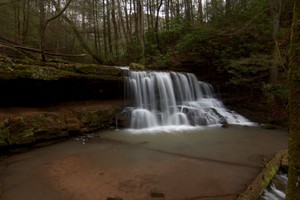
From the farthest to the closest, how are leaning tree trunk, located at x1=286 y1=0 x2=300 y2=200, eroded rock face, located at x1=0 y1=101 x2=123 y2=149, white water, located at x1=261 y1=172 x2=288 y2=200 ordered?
eroded rock face, located at x1=0 y1=101 x2=123 y2=149, white water, located at x1=261 y1=172 x2=288 y2=200, leaning tree trunk, located at x1=286 y1=0 x2=300 y2=200

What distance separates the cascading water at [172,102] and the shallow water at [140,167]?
6.16 ft

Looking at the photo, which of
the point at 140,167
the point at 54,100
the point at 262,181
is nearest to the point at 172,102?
the point at 54,100

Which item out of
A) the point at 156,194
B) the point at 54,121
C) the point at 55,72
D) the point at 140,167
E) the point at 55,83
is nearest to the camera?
the point at 156,194

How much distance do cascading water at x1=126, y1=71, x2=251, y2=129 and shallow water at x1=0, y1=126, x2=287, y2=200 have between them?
1879 millimetres

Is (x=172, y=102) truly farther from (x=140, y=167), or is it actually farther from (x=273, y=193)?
(x=273, y=193)

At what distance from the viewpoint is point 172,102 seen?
12.1 m

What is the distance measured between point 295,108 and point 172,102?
10447 millimetres

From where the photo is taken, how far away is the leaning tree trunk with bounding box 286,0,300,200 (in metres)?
1.58

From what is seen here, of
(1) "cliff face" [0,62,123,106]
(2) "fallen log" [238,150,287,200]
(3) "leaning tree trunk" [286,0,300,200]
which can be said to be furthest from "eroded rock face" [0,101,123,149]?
(3) "leaning tree trunk" [286,0,300,200]

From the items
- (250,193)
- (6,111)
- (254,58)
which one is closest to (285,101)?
(254,58)

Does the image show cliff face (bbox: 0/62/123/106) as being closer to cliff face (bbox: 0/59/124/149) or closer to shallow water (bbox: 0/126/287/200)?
cliff face (bbox: 0/59/124/149)

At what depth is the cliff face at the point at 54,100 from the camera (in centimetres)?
754

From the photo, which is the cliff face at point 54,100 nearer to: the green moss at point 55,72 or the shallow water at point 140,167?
the green moss at point 55,72

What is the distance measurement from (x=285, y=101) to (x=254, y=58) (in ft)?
7.09
